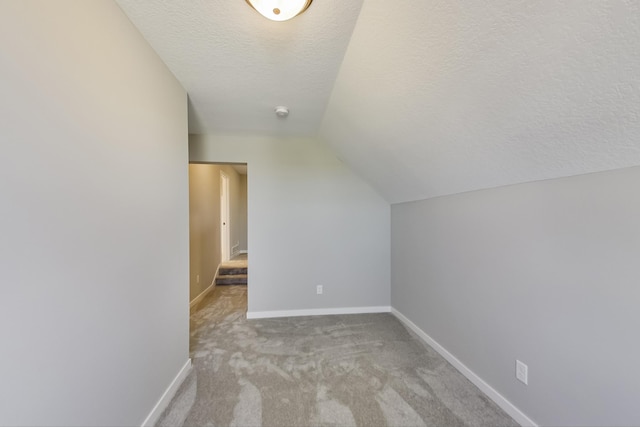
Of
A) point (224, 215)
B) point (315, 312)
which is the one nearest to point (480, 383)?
point (315, 312)

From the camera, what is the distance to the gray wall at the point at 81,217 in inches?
31.7

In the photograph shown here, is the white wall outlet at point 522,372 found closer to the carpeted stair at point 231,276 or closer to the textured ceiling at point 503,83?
the textured ceiling at point 503,83

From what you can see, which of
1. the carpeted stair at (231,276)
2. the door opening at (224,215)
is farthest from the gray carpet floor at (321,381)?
the door opening at (224,215)

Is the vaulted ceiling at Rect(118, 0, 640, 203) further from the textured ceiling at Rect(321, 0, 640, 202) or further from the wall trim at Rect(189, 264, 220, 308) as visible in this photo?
the wall trim at Rect(189, 264, 220, 308)

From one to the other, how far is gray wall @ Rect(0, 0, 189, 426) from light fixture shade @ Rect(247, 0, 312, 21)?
2.36ft

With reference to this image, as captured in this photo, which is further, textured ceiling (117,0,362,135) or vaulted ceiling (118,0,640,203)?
textured ceiling (117,0,362,135)

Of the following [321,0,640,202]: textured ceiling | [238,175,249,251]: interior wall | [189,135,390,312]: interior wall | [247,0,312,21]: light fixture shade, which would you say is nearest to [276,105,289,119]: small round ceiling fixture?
[321,0,640,202]: textured ceiling

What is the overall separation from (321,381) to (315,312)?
1329 mm

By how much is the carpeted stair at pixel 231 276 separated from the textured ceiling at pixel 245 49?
3.10 metres

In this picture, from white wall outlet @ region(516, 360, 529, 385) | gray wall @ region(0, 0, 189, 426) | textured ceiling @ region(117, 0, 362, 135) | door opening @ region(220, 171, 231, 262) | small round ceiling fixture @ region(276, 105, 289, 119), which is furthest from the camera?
door opening @ region(220, 171, 231, 262)

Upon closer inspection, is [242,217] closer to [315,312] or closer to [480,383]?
[315,312]

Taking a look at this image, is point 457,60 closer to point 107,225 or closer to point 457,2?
point 457,2

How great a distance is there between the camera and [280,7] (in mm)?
1127

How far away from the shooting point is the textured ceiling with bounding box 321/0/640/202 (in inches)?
32.5
